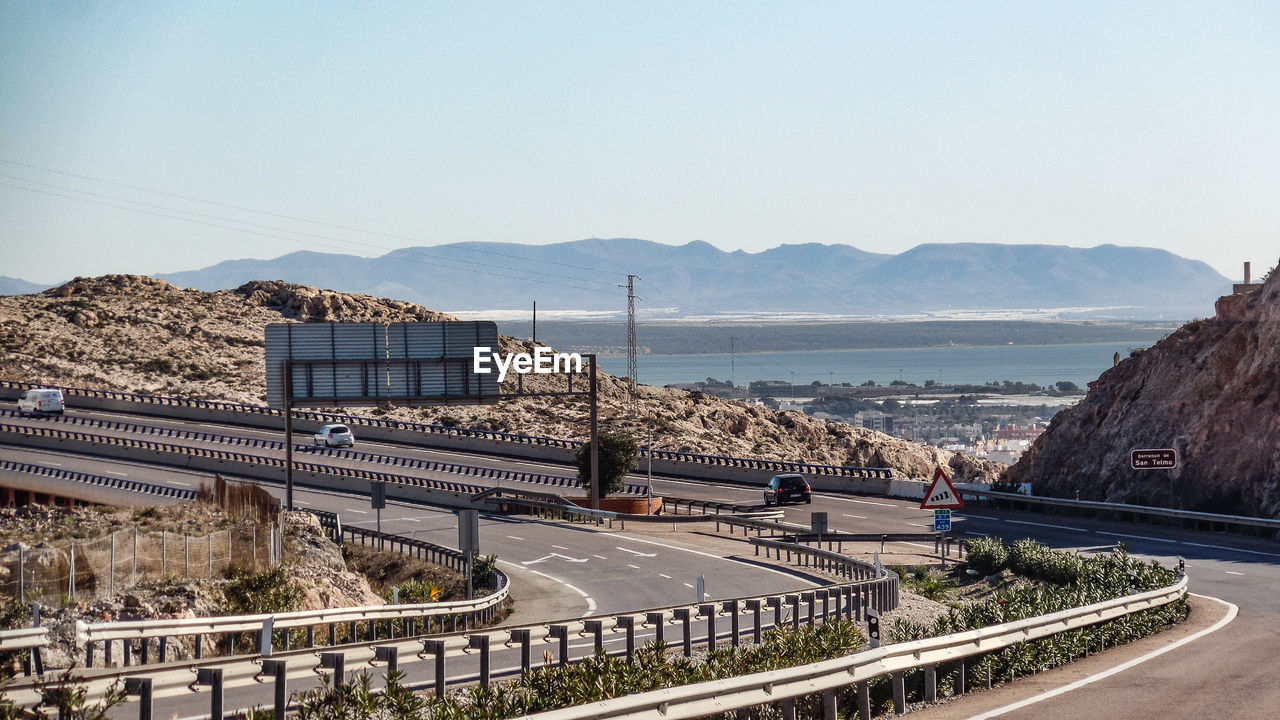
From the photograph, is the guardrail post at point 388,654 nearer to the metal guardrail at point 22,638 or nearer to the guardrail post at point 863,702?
the metal guardrail at point 22,638

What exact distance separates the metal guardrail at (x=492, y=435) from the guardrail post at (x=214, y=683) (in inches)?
1956

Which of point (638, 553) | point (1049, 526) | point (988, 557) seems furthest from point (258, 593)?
point (1049, 526)

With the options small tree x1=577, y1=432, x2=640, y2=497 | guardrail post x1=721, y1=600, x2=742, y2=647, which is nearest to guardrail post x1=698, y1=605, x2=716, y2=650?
guardrail post x1=721, y1=600, x2=742, y2=647

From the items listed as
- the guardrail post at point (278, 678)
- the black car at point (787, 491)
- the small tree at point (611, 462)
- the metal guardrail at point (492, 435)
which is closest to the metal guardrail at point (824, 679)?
the guardrail post at point (278, 678)

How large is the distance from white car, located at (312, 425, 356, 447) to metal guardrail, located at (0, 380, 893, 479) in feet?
15.1

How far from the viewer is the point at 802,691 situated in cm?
1235

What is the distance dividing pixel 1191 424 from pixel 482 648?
4107cm

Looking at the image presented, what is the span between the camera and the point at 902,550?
4522 centimetres

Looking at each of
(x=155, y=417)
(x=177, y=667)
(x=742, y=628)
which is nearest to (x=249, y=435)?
(x=155, y=417)

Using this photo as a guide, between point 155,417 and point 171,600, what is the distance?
63.1m

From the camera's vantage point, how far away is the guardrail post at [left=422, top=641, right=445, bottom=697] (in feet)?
48.4

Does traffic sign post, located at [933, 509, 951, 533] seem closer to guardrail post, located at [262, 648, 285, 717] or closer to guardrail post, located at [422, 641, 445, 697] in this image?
guardrail post, located at [422, 641, 445, 697]

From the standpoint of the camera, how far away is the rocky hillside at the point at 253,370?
9462 cm

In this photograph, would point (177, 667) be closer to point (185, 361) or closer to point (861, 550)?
point (861, 550)
